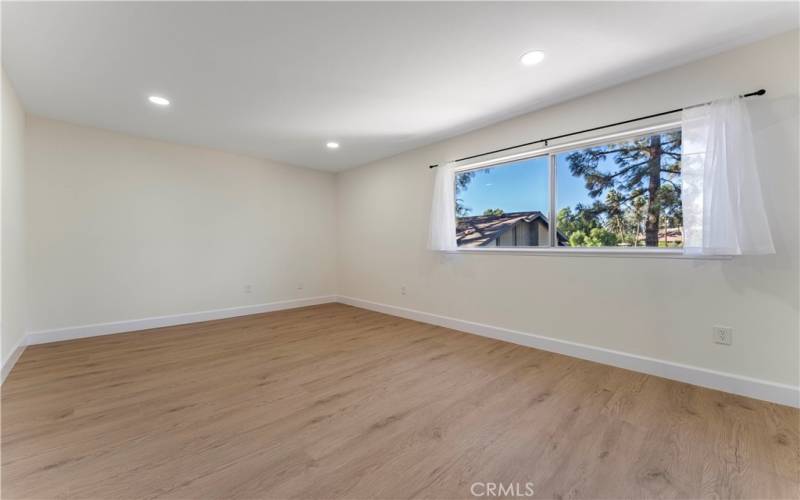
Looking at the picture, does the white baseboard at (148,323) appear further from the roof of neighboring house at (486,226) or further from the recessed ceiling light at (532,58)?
the recessed ceiling light at (532,58)

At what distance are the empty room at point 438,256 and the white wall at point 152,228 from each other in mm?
32

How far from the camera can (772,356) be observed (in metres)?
1.99

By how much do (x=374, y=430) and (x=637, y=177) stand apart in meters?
2.79

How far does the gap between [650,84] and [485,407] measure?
9.05ft

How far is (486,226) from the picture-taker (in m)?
3.62

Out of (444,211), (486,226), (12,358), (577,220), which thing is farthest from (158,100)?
(577,220)

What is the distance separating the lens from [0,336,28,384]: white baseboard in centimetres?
234

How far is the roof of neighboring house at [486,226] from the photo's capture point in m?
3.28

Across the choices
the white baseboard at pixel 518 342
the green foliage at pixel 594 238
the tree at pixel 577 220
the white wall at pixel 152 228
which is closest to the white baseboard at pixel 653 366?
the white baseboard at pixel 518 342

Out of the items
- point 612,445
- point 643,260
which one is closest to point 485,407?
point 612,445

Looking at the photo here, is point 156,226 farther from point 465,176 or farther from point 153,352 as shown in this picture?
point 465,176

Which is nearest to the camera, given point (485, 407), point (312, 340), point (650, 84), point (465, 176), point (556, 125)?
point (485, 407)

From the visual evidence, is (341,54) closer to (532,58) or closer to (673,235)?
(532,58)

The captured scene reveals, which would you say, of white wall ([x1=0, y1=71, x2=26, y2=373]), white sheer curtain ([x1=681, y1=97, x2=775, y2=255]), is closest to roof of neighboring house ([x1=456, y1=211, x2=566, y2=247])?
white sheer curtain ([x1=681, y1=97, x2=775, y2=255])
